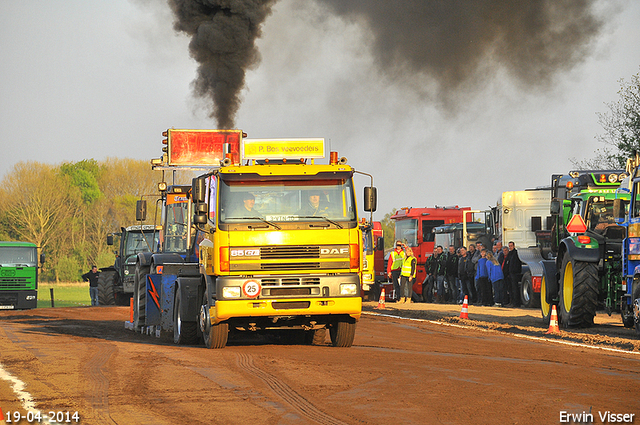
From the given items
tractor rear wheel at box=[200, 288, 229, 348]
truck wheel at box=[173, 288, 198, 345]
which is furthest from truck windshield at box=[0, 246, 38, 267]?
tractor rear wheel at box=[200, 288, 229, 348]

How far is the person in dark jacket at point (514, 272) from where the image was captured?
24.7 m

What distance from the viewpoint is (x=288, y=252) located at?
1220 centimetres

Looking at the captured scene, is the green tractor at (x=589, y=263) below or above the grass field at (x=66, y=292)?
above

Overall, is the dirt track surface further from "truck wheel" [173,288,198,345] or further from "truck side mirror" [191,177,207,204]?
"truck side mirror" [191,177,207,204]

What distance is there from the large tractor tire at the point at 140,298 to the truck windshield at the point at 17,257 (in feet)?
64.7

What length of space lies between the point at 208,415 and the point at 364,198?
592 cm

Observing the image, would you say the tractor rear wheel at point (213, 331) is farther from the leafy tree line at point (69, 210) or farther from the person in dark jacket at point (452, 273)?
the leafy tree line at point (69, 210)

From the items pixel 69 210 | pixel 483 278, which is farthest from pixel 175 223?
pixel 69 210

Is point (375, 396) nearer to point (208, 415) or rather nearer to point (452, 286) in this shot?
point (208, 415)

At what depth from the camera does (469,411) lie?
24.5 ft

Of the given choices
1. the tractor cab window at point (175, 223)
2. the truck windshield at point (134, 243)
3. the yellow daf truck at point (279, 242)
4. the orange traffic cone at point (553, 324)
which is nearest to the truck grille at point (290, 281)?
the yellow daf truck at point (279, 242)

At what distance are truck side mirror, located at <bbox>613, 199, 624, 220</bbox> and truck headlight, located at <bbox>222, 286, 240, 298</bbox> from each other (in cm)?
798

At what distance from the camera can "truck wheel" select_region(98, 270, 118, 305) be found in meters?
32.8

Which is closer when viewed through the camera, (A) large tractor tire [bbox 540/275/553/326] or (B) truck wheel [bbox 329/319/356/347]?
(B) truck wheel [bbox 329/319/356/347]
